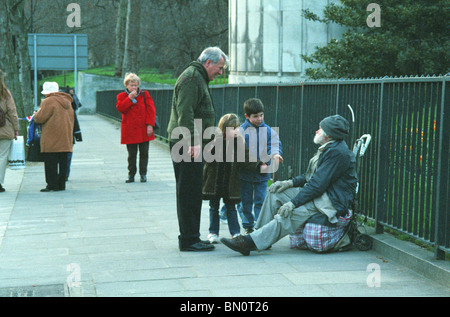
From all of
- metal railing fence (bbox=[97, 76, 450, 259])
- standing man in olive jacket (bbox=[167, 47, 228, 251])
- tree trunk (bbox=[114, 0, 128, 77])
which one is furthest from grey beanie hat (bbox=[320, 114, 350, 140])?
tree trunk (bbox=[114, 0, 128, 77])

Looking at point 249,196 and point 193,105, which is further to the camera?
point 249,196

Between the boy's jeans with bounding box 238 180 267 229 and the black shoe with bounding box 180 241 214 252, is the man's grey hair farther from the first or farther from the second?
the black shoe with bounding box 180 241 214 252

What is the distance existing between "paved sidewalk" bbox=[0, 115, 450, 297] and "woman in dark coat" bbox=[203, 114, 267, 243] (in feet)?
1.01

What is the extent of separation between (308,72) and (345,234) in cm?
1504

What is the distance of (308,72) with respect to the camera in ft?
71.3

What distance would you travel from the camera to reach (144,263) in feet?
21.7

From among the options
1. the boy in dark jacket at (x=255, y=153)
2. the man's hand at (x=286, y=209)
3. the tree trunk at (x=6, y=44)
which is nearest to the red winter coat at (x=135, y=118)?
the boy in dark jacket at (x=255, y=153)

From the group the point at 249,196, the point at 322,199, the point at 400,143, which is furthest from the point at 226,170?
the point at 400,143

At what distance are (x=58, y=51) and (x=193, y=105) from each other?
22220 mm

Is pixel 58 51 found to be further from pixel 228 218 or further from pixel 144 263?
pixel 144 263

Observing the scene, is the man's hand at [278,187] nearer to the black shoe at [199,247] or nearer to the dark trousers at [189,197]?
the dark trousers at [189,197]

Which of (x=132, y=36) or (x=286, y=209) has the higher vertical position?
(x=132, y=36)
